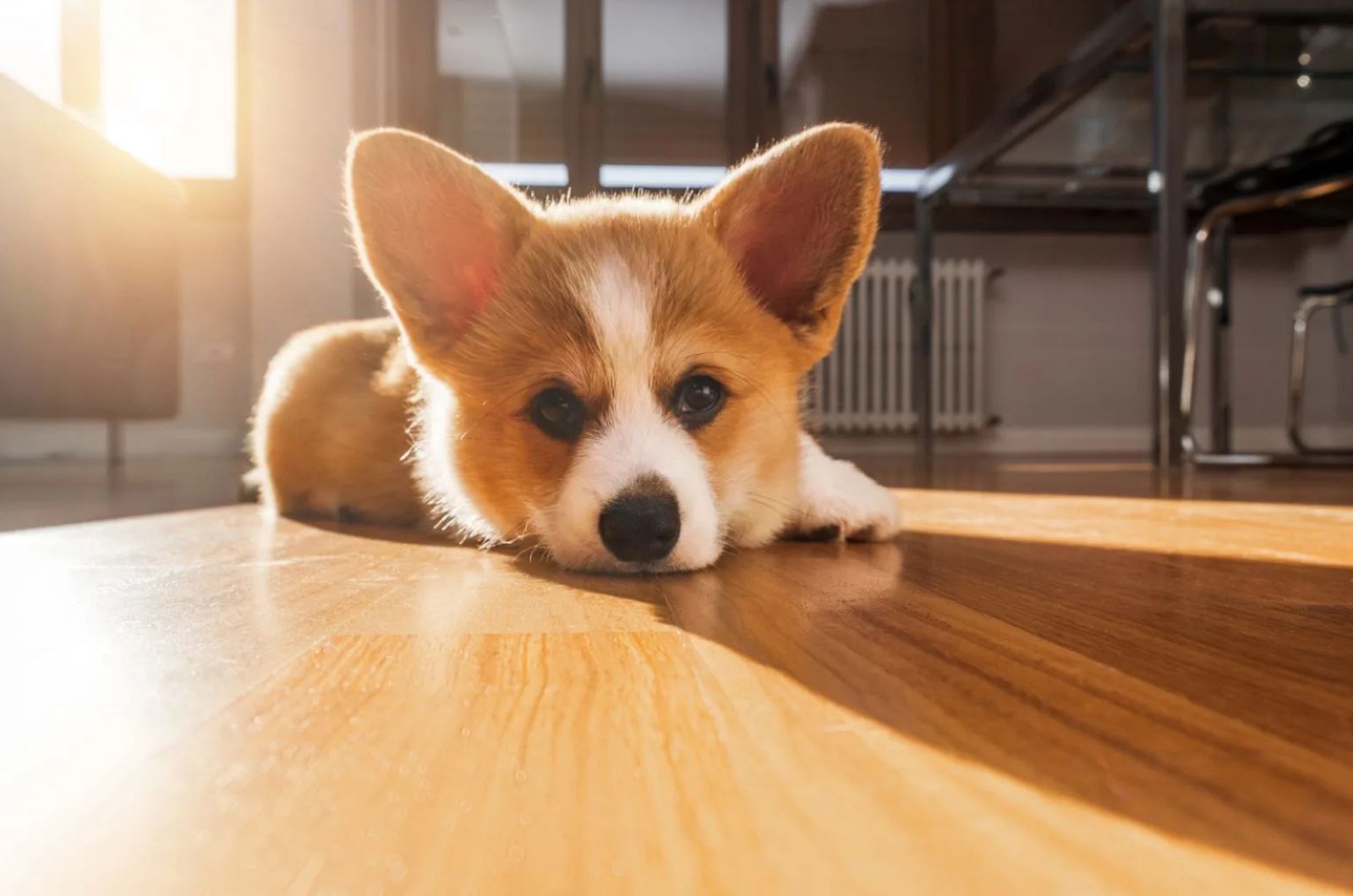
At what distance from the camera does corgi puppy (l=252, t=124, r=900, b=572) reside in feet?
3.73

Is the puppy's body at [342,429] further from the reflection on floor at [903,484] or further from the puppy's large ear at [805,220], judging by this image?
the puppy's large ear at [805,220]

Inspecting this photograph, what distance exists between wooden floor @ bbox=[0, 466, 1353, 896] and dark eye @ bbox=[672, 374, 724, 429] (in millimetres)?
246

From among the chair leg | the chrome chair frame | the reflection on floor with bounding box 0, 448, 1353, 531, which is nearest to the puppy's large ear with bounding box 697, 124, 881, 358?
the reflection on floor with bounding box 0, 448, 1353, 531

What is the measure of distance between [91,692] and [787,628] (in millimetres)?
461

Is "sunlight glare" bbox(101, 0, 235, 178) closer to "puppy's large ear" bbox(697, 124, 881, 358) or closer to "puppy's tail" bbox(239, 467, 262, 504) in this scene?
"puppy's tail" bbox(239, 467, 262, 504)

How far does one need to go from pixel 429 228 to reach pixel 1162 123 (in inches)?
86.6

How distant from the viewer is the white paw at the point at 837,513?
1.44 meters

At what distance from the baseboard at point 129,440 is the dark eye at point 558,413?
436 cm

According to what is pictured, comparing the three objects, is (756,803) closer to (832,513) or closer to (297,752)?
(297,752)

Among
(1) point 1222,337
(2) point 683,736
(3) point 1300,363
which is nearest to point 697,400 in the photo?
(2) point 683,736

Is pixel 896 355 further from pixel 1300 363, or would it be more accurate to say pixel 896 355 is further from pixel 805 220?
pixel 805 220

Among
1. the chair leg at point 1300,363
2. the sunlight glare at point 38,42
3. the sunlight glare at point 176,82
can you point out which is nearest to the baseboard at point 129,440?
the sunlight glare at point 176,82

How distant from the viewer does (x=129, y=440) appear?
5.10m

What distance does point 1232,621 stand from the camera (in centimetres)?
77
